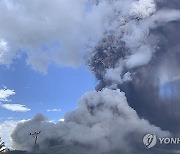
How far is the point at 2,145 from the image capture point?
591 feet
